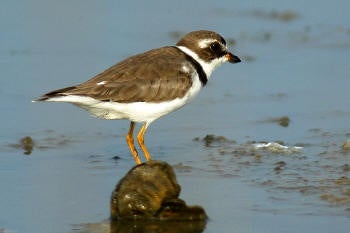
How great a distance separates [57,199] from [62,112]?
2.46 m

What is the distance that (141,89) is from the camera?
7098mm

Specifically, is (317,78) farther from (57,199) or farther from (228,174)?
(57,199)

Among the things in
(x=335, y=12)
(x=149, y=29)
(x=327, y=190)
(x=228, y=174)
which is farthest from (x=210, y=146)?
(x=335, y=12)

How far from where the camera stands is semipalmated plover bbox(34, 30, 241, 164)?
274 inches

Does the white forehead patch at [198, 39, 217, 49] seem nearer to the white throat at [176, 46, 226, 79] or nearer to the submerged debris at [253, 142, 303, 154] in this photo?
the white throat at [176, 46, 226, 79]

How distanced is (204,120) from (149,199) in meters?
2.72

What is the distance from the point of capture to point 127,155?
7.80 metres

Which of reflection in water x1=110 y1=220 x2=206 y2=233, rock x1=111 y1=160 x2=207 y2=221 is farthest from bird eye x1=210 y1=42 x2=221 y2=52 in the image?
reflection in water x1=110 y1=220 x2=206 y2=233

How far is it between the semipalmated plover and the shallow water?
0.48 metres

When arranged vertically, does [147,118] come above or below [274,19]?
below

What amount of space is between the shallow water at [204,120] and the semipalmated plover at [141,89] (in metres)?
0.48

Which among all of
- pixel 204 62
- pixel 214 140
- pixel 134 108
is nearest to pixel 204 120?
pixel 214 140

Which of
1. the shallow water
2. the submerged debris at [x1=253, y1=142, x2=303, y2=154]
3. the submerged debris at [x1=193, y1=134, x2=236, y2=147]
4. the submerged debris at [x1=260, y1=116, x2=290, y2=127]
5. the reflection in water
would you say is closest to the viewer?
the reflection in water

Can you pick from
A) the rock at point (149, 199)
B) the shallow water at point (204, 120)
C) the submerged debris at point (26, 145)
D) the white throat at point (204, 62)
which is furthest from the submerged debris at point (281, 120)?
the rock at point (149, 199)
